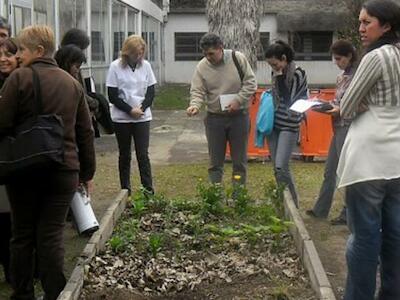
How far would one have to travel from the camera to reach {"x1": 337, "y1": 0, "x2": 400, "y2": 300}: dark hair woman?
4.14 meters

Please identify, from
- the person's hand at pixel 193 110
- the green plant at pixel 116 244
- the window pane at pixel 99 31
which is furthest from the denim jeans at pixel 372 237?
the window pane at pixel 99 31

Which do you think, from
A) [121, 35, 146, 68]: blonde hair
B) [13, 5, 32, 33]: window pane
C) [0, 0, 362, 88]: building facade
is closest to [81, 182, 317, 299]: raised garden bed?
[121, 35, 146, 68]: blonde hair

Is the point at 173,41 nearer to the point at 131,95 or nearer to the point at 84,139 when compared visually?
the point at 131,95

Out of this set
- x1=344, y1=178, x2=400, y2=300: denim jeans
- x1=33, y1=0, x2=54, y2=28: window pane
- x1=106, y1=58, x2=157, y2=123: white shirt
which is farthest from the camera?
x1=33, y1=0, x2=54, y2=28: window pane

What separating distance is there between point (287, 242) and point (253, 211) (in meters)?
0.84

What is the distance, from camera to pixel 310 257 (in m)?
5.00

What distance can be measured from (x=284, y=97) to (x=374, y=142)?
130 inches

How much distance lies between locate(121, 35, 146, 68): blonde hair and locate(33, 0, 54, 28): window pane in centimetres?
261

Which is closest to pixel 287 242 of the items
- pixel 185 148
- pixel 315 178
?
pixel 315 178

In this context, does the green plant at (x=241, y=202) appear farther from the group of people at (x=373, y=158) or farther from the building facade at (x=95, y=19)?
the building facade at (x=95, y=19)

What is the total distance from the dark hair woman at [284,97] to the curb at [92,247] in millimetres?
1587

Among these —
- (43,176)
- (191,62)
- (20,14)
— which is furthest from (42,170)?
(191,62)

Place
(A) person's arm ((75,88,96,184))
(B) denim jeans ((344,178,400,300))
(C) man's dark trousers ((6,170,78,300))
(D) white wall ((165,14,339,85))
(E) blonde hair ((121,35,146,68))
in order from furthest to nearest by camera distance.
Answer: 1. (D) white wall ((165,14,339,85))
2. (E) blonde hair ((121,35,146,68))
3. (A) person's arm ((75,88,96,184))
4. (C) man's dark trousers ((6,170,78,300))
5. (B) denim jeans ((344,178,400,300))

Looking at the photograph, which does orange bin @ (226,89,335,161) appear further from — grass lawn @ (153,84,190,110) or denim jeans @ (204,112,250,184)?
grass lawn @ (153,84,190,110)
